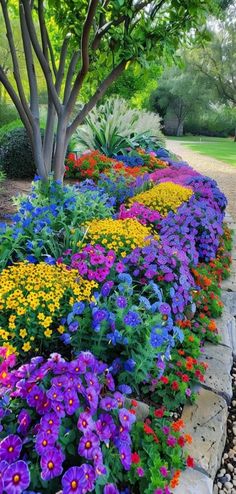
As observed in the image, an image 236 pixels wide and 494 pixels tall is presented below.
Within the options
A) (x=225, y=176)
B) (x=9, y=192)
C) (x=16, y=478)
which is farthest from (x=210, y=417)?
(x=225, y=176)

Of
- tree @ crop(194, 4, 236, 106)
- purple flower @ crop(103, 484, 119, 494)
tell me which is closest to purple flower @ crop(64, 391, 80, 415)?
purple flower @ crop(103, 484, 119, 494)

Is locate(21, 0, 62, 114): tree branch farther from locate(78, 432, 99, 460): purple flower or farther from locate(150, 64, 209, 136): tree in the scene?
locate(150, 64, 209, 136): tree

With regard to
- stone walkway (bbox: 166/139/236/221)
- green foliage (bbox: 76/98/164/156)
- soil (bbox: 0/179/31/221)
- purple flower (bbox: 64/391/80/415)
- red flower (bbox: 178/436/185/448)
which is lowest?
stone walkway (bbox: 166/139/236/221)

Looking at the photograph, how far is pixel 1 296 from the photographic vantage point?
1.74 m

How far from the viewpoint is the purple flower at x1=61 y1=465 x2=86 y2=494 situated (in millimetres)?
1034

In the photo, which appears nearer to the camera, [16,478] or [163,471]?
[16,478]

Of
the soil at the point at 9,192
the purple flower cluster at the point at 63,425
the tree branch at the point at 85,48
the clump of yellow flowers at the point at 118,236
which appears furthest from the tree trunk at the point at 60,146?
the purple flower cluster at the point at 63,425

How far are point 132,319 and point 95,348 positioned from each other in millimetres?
215

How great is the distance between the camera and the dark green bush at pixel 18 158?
18.4 ft

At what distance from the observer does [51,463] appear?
1.07 m

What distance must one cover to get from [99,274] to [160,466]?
925mm

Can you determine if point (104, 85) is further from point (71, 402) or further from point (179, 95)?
point (179, 95)

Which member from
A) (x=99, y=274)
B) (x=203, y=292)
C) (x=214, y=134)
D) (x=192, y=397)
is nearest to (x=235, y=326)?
(x=203, y=292)

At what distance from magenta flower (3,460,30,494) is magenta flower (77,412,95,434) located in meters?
0.19
